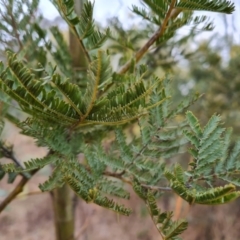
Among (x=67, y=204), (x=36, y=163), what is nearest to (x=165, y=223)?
(x=36, y=163)

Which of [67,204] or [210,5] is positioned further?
[67,204]

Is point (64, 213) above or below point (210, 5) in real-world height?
below

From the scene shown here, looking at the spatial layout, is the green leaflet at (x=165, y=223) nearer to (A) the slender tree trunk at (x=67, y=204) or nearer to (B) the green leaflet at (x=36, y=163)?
(B) the green leaflet at (x=36, y=163)

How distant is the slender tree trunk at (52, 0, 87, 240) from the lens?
46cm

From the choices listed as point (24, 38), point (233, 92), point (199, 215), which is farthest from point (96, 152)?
point (199, 215)

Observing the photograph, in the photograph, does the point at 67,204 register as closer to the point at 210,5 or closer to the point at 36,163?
the point at 36,163

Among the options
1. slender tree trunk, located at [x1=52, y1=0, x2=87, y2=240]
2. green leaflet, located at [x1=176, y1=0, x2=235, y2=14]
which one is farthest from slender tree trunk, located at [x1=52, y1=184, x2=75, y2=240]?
green leaflet, located at [x1=176, y1=0, x2=235, y2=14]

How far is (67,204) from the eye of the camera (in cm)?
48

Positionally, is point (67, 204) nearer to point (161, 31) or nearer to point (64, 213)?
point (64, 213)

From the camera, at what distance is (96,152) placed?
304mm

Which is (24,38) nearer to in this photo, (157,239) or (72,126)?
(72,126)

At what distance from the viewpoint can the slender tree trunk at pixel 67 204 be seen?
463mm

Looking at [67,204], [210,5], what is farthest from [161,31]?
[67,204]

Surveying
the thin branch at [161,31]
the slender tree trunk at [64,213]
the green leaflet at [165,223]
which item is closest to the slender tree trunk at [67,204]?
the slender tree trunk at [64,213]
